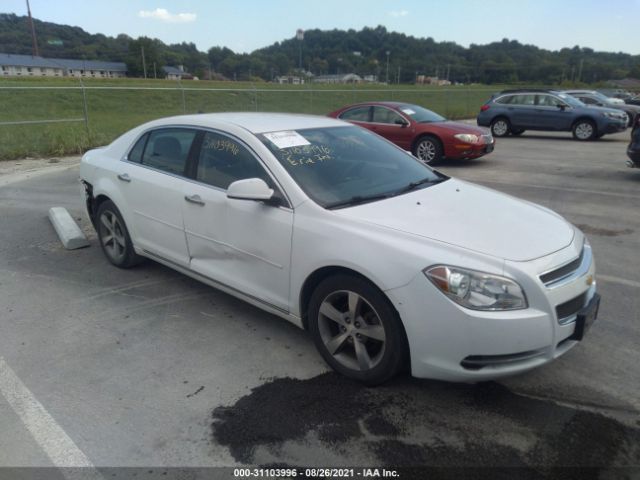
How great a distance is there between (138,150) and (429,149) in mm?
8054

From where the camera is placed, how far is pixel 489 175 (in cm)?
1047

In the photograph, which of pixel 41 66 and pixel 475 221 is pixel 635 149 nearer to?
pixel 475 221

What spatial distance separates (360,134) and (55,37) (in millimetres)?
70479

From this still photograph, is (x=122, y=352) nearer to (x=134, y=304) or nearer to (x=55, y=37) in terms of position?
(x=134, y=304)

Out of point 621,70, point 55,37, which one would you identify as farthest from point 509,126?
point 621,70

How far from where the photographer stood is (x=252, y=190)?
3.31m

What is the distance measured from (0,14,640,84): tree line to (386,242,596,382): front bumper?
6319 centimetres

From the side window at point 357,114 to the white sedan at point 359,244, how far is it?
803cm

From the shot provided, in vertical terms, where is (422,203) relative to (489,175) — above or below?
above

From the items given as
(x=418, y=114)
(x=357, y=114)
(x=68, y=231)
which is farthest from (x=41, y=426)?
(x=418, y=114)

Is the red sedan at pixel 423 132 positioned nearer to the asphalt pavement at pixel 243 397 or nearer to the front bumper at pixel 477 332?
the asphalt pavement at pixel 243 397

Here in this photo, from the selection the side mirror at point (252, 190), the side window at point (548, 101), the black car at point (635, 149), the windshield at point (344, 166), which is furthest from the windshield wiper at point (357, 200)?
the side window at point (548, 101)

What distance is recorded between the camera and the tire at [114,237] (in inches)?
193

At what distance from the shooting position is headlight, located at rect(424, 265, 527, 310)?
2.63 meters
